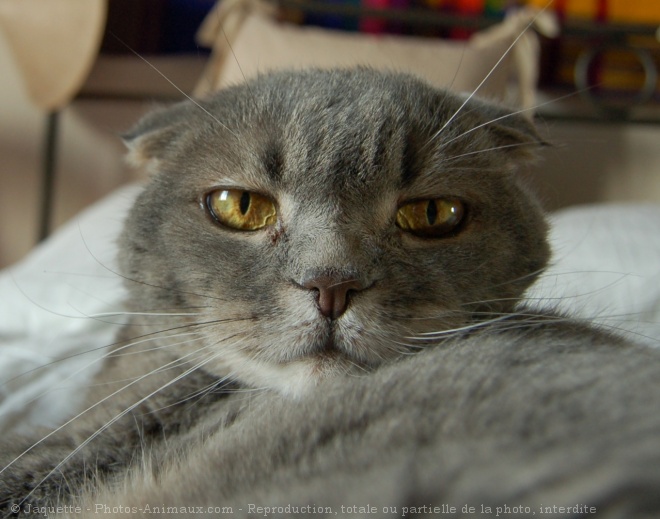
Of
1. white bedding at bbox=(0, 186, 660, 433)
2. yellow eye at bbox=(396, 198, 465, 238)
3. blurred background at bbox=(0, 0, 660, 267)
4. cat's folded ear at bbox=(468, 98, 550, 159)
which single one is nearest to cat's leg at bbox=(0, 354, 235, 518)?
white bedding at bbox=(0, 186, 660, 433)

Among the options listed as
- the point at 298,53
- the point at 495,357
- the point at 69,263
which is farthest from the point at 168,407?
the point at 298,53

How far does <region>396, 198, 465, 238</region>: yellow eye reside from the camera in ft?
2.77

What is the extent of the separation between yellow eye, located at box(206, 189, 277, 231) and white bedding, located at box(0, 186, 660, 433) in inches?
11.3

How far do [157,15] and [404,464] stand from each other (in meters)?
2.66

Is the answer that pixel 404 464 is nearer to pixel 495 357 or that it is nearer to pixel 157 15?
pixel 495 357

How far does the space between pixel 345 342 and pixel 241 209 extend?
0.27 m

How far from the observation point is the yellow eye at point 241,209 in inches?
33.7

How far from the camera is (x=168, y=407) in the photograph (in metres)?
0.88

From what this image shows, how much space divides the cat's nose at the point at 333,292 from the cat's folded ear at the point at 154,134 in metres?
0.48

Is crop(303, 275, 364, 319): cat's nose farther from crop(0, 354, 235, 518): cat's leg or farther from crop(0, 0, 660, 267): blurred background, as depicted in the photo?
crop(0, 0, 660, 267): blurred background

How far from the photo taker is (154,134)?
3.43ft

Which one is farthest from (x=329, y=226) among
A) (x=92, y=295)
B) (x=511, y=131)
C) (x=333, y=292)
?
(x=92, y=295)

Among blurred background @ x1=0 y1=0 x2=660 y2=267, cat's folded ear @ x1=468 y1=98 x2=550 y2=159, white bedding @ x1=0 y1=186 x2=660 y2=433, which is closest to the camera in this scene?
cat's folded ear @ x1=468 y1=98 x2=550 y2=159

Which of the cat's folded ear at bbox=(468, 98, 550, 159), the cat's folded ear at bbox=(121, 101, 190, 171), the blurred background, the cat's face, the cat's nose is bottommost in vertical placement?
the cat's nose
